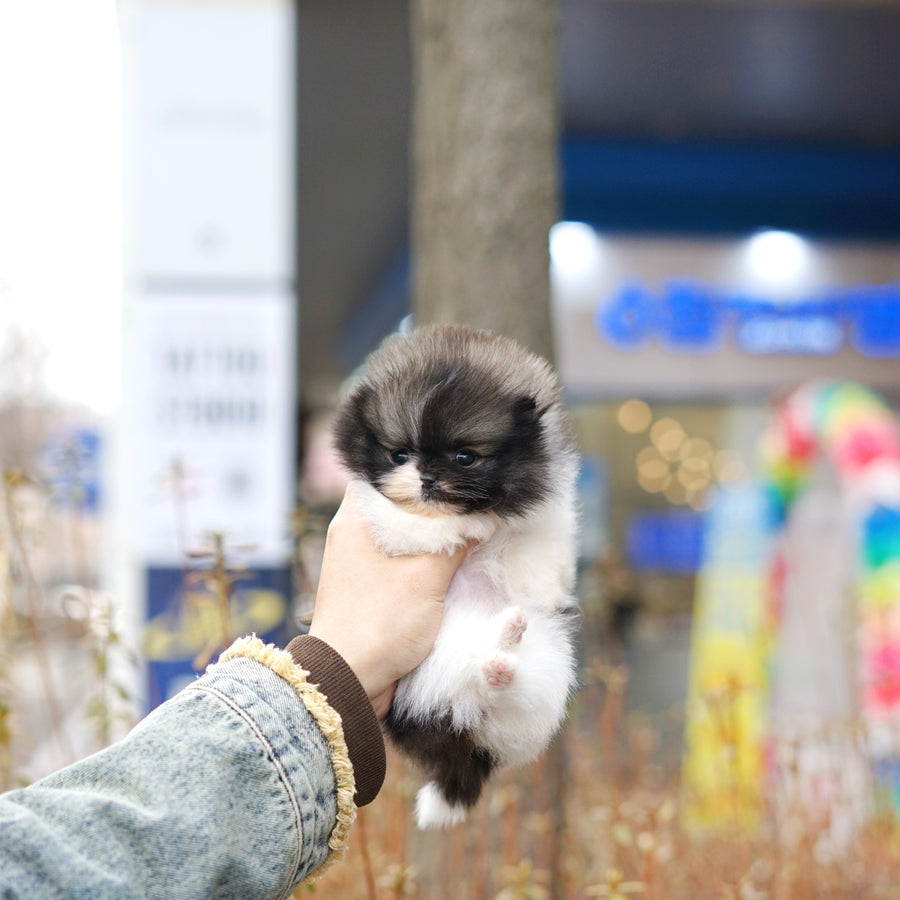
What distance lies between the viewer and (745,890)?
171cm

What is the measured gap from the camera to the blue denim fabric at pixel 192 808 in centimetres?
78

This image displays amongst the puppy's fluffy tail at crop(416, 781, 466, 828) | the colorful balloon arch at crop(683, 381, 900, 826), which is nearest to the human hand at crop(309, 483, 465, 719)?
the puppy's fluffy tail at crop(416, 781, 466, 828)

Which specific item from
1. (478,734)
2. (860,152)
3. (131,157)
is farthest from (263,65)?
(860,152)

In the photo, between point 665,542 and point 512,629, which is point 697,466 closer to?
point 665,542

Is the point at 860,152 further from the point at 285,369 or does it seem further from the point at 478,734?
the point at 478,734

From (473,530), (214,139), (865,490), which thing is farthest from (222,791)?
(865,490)

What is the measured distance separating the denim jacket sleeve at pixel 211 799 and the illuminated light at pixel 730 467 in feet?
22.7

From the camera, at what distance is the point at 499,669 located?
1.00m

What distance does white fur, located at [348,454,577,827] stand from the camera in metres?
1.04

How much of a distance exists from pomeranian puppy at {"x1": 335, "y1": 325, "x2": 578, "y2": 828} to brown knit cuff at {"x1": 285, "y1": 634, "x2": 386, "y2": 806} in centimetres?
11

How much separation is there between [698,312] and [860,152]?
1.76 metres

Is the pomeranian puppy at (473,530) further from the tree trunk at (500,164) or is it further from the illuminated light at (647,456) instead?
the illuminated light at (647,456)

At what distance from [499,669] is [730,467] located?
6.90m

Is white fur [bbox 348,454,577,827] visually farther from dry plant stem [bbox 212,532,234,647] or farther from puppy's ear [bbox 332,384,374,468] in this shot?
dry plant stem [bbox 212,532,234,647]
